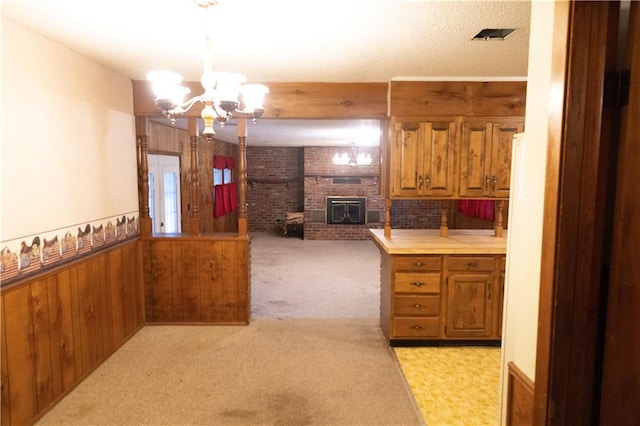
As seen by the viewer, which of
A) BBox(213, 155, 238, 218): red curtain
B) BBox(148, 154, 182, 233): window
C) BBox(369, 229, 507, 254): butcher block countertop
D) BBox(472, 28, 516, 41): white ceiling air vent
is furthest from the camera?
BBox(213, 155, 238, 218): red curtain

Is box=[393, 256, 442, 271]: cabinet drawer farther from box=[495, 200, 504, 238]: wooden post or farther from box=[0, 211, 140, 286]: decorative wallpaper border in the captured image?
box=[0, 211, 140, 286]: decorative wallpaper border

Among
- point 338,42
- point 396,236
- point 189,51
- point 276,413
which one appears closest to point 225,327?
point 276,413

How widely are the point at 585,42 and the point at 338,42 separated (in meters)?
1.70

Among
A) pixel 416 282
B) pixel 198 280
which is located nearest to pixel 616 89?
pixel 416 282

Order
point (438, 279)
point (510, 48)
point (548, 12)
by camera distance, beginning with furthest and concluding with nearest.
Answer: point (438, 279) → point (510, 48) → point (548, 12)

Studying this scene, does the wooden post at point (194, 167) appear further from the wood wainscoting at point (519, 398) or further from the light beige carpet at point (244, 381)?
the wood wainscoting at point (519, 398)

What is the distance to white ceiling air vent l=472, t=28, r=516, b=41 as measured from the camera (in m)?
2.34

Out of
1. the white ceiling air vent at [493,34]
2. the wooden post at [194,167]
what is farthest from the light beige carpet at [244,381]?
the white ceiling air vent at [493,34]

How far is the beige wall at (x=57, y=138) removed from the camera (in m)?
2.12

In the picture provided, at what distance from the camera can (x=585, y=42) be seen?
1009mm

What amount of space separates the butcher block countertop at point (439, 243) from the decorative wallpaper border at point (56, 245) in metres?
2.30

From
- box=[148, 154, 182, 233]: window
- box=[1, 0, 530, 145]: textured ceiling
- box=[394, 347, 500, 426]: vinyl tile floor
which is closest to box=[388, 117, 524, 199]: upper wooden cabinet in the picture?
box=[1, 0, 530, 145]: textured ceiling

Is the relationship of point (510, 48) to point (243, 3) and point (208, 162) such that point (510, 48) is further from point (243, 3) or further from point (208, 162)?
point (208, 162)

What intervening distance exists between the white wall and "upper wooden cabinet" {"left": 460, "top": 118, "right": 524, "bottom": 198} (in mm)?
2197
